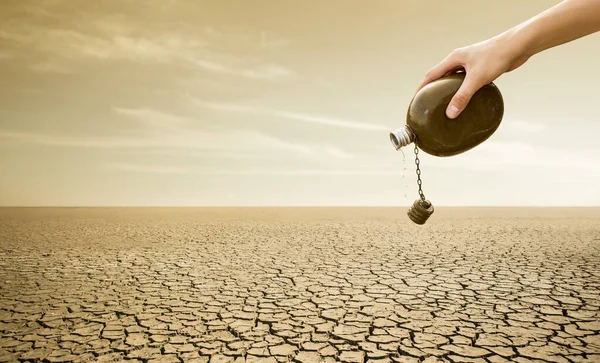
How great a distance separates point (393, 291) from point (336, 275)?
2.74 feet

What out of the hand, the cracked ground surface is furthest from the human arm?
the cracked ground surface

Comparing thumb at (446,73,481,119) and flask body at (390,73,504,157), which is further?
flask body at (390,73,504,157)

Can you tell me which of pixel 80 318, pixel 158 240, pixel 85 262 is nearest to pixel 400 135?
pixel 80 318

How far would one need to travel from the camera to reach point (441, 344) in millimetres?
2477

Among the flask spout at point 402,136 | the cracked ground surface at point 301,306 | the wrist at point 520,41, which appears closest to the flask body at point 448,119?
the flask spout at point 402,136

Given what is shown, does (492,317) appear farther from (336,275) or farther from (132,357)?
(132,357)

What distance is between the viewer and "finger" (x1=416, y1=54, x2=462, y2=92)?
1207 mm

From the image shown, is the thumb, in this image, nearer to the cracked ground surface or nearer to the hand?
the hand

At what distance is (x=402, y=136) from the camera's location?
138 cm

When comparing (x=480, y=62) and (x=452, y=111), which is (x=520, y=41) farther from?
(x=452, y=111)

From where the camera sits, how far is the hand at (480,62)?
1.04 meters

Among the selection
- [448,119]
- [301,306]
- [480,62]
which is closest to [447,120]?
[448,119]

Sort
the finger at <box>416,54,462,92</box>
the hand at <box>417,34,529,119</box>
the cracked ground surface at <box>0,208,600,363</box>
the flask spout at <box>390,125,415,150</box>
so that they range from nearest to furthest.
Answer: the hand at <box>417,34,529,119</box>
the finger at <box>416,54,462,92</box>
the flask spout at <box>390,125,415,150</box>
the cracked ground surface at <box>0,208,600,363</box>

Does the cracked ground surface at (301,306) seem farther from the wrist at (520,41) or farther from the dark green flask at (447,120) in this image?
the wrist at (520,41)
